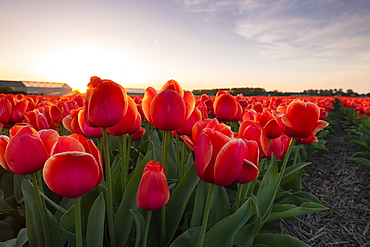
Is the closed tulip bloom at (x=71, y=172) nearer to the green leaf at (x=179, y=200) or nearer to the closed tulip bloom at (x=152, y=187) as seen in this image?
the closed tulip bloom at (x=152, y=187)

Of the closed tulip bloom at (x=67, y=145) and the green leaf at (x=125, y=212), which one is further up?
the closed tulip bloom at (x=67, y=145)

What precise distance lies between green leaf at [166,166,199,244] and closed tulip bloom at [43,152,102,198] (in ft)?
1.68

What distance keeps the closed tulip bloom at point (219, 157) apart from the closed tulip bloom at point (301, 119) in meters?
0.69

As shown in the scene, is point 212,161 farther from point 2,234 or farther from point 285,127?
point 2,234

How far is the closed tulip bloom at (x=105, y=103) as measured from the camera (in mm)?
770

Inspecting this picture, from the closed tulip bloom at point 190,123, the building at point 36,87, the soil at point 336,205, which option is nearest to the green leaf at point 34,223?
the closed tulip bloom at point 190,123

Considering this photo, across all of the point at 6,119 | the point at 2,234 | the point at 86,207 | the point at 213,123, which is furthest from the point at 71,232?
the point at 6,119

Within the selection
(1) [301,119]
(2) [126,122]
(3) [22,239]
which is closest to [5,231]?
(3) [22,239]

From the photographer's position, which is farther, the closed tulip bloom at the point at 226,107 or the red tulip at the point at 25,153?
the closed tulip bloom at the point at 226,107

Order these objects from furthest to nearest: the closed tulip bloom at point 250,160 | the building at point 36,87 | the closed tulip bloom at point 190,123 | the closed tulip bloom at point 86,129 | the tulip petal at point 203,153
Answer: the building at point 36,87 → the closed tulip bloom at point 190,123 → the closed tulip bloom at point 86,129 → the closed tulip bloom at point 250,160 → the tulip petal at point 203,153

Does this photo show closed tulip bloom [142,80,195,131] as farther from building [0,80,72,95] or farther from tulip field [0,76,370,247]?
building [0,80,72,95]

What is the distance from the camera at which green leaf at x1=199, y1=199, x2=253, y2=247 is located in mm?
1002

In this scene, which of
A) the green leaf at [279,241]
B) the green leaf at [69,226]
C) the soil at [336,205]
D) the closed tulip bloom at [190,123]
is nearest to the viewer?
the green leaf at [69,226]

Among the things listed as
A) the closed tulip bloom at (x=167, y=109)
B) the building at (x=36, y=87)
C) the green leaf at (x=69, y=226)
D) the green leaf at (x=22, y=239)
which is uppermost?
the closed tulip bloom at (x=167, y=109)
